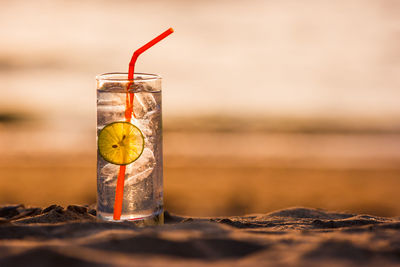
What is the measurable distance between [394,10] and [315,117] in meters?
6.10

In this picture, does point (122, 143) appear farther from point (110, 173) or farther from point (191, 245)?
point (191, 245)

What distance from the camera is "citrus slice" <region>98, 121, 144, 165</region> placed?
8.76 feet

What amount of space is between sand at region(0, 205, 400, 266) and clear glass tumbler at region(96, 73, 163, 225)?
336mm

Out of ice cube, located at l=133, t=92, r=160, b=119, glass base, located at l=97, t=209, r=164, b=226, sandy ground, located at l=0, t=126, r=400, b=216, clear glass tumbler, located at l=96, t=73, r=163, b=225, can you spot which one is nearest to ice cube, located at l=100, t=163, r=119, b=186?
clear glass tumbler, located at l=96, t=73, r=163, b=225

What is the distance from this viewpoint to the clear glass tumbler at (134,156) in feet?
8.87

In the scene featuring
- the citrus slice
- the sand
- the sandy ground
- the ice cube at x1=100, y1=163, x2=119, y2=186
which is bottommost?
the sandy ground

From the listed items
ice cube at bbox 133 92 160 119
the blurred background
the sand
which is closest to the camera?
the sand

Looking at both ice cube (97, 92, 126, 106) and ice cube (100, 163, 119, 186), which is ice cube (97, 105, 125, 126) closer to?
ice cube (97, 92, 126, 106)

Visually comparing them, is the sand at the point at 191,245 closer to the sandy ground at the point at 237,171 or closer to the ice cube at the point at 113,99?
the ice cube at the point at 113,99

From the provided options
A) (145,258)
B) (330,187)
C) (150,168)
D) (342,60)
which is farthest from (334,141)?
(145,258)

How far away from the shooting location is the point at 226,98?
15367 millimetres

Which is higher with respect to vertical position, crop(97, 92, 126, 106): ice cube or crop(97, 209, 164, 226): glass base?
crop(97, 92, 126, 106): ice cube

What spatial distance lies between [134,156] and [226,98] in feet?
42.0

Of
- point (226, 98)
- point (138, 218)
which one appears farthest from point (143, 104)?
point (226, 98)
